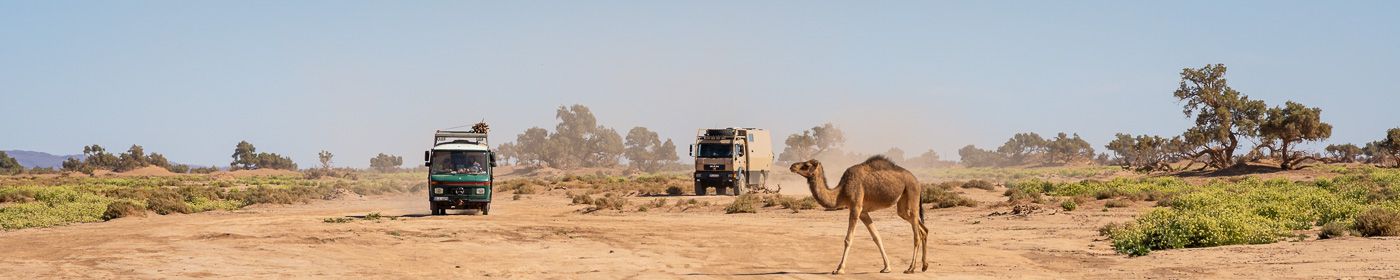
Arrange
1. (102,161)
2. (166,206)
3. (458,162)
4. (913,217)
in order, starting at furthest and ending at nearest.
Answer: (102,161), (166,206), (458,162), (913,217)

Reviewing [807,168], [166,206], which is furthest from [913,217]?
[166,206]

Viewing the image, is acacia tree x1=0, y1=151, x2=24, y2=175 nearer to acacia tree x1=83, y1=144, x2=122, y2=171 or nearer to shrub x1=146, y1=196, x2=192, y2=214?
acacia tree x1=83, y1=144, x2=122, y2=171

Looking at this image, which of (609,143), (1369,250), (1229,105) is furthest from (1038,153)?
(1369,250)

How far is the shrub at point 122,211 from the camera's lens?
31391 mm

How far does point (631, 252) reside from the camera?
19.3 m

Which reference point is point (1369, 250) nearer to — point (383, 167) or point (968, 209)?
point (968, 209)

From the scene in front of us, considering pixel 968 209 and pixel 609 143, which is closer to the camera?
pixel 968 209

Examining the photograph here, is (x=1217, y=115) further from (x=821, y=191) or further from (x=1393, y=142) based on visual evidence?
(x=821, y=191)

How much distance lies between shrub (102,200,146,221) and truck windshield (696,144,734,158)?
813 inches

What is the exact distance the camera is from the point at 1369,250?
1551 centimetres

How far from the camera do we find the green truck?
3105 cm

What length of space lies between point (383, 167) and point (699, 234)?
16824 cm

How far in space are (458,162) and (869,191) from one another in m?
18.7

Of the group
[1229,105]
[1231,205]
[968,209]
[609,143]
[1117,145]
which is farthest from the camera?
[609,143]
